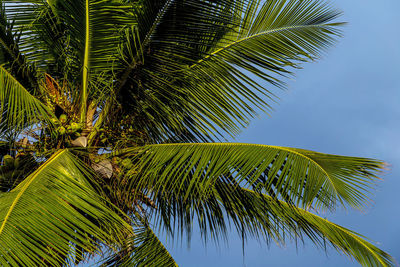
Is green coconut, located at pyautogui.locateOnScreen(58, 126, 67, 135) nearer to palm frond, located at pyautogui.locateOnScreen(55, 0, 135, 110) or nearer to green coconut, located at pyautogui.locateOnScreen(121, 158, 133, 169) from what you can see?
palm frond, located at pyautogui.locateOnScreen(55, 0, 135, 110)

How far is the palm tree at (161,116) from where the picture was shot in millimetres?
4082

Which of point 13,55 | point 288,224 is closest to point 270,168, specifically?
point 288,224

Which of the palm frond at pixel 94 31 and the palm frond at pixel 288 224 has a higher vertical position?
the palm frond at pixel 94 31

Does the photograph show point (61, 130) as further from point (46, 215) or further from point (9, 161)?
point (46, 215)

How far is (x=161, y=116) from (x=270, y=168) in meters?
1.50

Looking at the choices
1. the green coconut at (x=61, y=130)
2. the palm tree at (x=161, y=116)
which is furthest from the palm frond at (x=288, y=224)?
the green coconut at (x=61, y=130)

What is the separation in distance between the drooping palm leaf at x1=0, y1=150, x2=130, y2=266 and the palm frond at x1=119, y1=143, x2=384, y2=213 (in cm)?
64

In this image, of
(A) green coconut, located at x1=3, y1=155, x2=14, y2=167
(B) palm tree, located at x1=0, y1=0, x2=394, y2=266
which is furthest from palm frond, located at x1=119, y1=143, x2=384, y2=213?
(A) green coconut, located at x1=3, y1=155, x2=14, y2=167

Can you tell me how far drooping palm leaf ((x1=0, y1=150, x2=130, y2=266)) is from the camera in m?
3.09

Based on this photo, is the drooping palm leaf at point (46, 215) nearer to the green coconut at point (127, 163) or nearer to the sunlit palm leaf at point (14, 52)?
the green coconut at point (127, 163)

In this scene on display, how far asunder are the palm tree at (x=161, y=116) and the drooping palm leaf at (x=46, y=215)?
0.08m

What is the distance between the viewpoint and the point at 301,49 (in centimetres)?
524

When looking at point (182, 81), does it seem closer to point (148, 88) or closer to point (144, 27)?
point (148, 88)

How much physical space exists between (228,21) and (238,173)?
1.67 meters
